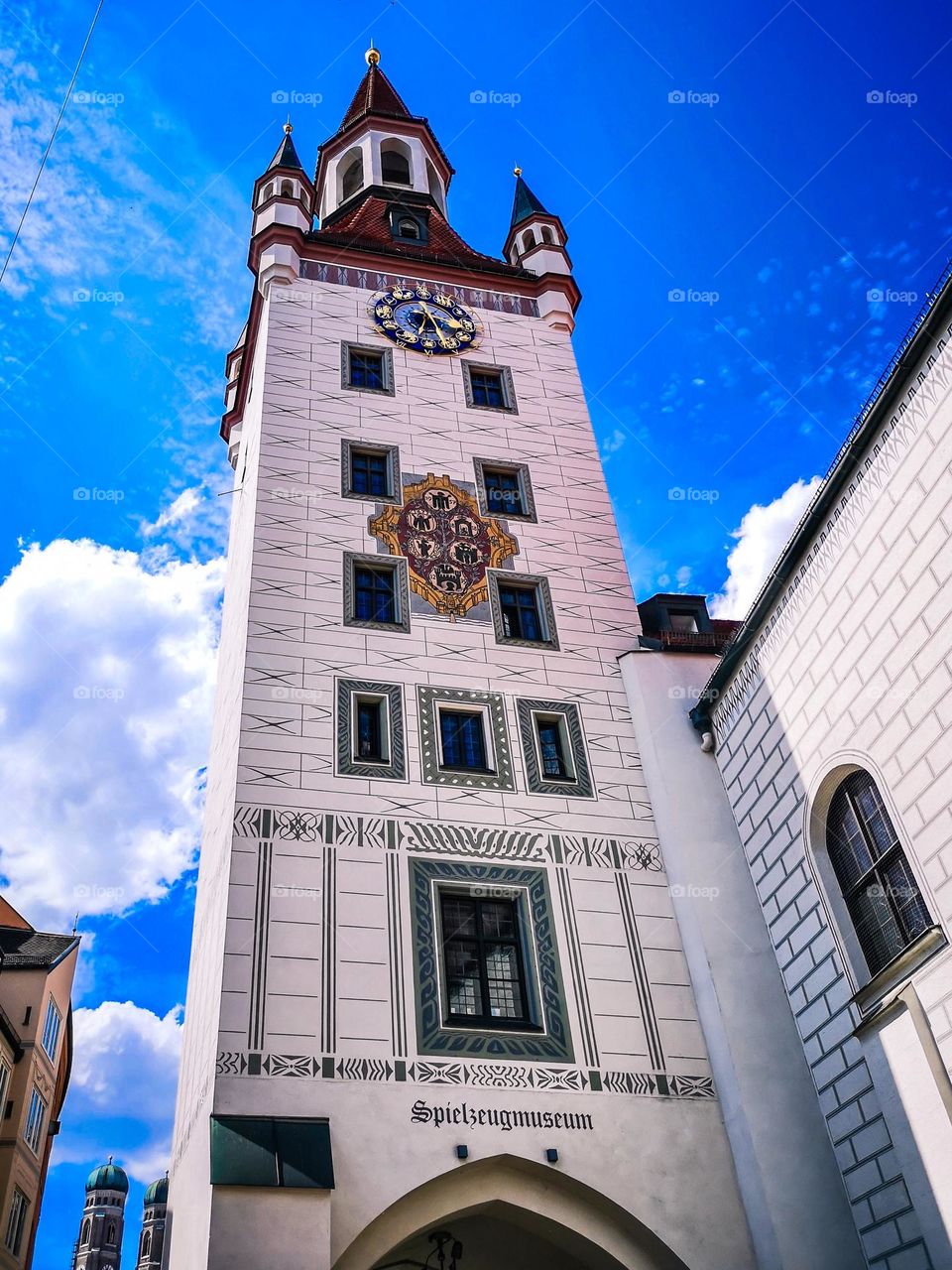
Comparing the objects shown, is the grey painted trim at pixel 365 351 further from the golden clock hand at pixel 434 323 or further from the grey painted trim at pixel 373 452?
the grey painted trim at pixel 373 452

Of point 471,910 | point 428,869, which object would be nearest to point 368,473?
point 428,869

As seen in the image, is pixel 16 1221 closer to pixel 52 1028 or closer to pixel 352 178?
pixel 52 1028

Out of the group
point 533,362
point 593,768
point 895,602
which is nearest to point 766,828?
point 593,768

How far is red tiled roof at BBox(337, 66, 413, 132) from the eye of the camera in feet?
101

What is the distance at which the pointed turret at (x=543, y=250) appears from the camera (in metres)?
23.2

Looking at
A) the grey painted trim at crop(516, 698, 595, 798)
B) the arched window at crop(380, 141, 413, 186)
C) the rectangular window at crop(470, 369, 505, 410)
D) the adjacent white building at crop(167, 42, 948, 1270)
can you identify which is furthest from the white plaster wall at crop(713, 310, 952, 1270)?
the arched window at crop(380, 141, 413, 186)

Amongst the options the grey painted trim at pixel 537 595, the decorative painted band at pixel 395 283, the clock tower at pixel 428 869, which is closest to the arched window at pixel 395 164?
the decorative painted band at pixel 395 283

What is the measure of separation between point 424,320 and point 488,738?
32.0 ft

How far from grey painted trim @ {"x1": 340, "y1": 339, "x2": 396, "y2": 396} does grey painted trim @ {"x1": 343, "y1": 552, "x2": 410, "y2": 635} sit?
406 cm

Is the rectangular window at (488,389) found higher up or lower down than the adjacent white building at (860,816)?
higher up

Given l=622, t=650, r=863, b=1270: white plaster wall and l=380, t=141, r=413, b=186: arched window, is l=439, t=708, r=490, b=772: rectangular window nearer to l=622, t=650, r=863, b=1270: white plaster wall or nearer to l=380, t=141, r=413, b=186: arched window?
l=622, t=650, r=863, b=1270: white plaster wall

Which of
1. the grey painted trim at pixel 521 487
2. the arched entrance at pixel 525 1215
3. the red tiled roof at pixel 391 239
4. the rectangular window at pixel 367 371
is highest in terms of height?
the red tiled roof at pixel 391 239

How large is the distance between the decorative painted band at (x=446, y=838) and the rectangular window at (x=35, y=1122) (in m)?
14.3

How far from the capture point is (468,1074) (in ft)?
40.3
